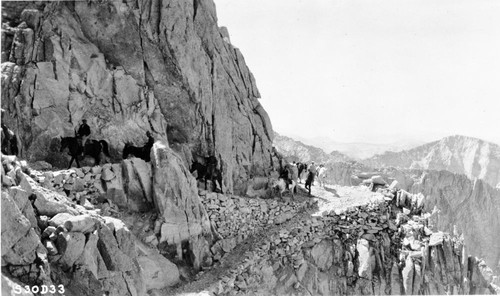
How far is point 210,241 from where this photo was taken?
21.2 metres

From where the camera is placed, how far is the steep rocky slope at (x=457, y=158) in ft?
473

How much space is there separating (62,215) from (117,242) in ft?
6.34

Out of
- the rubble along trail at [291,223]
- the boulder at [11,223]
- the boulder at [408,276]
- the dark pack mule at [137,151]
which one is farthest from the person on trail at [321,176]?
the boulder at [11,223]

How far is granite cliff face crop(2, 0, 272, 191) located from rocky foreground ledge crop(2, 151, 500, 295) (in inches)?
136

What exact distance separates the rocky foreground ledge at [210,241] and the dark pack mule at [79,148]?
1343mm

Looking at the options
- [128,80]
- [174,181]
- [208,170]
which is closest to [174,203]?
[174,181]

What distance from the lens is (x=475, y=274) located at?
29078 mm

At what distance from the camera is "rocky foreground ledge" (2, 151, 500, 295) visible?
1150cm

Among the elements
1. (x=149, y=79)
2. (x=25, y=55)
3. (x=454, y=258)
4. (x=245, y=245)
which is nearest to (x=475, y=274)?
(x=454, y=258)

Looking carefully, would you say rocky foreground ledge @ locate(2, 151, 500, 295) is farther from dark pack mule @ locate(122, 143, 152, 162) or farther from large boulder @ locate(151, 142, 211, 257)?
dark pack mule @ locate(122, 143, 152, 162)

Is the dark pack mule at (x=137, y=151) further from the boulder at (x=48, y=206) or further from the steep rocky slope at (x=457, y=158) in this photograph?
the steep rocky slope at (x=457, y=158)

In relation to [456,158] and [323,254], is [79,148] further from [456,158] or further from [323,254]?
[456,158]

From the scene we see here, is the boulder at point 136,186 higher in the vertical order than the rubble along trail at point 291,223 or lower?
higher

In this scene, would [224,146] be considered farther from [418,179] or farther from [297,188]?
[418,179]
